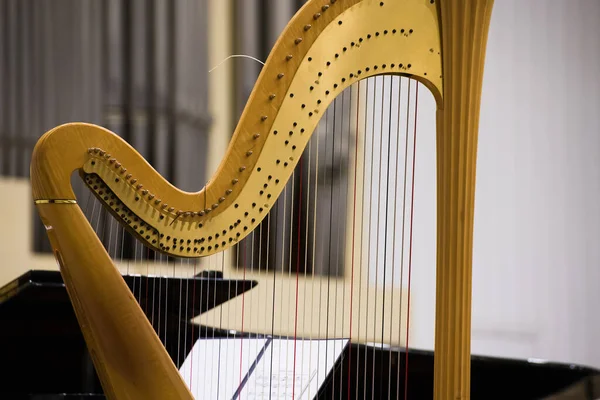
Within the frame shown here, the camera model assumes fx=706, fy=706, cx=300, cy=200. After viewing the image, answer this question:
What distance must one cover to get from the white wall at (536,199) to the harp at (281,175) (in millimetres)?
1503

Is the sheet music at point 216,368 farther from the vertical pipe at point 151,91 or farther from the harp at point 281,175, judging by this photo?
the vertical pipe at point 151,91

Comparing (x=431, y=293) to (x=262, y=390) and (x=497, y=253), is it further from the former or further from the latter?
(x=262, y=390)

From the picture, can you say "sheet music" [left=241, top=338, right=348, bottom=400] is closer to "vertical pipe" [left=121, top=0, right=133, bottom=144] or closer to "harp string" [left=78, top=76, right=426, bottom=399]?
"harp string" [left=78, top=76, right=426, bottom=399]

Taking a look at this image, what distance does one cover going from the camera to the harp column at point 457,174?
2.83 ft

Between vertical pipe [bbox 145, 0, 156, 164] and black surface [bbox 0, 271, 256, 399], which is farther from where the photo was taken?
vertical pipe [bbox 145, 0, 156, 164]

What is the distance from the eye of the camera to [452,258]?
2.86 ft

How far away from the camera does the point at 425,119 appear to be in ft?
7.79

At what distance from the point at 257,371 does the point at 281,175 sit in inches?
20.0

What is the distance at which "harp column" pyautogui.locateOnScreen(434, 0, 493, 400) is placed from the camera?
0.86 metres

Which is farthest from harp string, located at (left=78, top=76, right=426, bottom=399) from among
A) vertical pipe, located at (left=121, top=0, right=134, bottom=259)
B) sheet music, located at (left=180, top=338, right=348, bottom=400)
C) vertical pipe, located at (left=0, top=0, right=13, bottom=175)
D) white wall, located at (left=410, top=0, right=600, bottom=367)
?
vertical pipe, located at (left=0, top=0, right=13, bottom=175)

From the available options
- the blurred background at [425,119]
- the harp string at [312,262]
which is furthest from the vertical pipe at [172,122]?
the harp string at [312,262]

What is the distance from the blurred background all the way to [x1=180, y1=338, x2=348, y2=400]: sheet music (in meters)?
1.01

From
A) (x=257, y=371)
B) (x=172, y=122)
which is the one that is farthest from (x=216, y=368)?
(x=172, y=122)

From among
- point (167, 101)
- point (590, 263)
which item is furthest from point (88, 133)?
point (590, 263)
